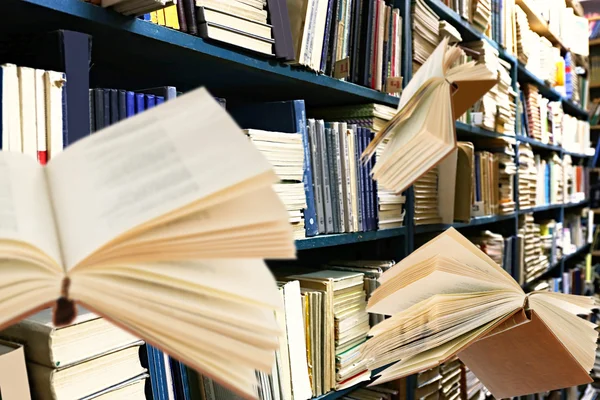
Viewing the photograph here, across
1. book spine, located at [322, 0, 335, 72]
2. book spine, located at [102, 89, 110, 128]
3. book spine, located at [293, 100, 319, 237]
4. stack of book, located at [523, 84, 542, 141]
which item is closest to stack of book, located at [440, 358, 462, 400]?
book spine, located at [293, 100, 319, 237]

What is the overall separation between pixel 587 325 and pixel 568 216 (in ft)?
14.1

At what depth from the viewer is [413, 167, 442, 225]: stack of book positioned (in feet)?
5.95

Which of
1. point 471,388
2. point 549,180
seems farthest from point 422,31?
point 549,180

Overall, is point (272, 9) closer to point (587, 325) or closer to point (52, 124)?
point (52, 124)

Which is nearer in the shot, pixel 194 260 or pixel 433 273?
pixel 194 260

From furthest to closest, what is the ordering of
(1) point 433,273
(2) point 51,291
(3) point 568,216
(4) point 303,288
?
(3) point 568,216
(4) point 303,288
(1) point 433,273
(2) point 51,291

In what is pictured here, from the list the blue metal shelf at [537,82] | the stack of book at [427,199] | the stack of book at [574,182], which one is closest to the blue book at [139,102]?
the stack of book at [427,199]

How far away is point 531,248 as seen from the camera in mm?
3113

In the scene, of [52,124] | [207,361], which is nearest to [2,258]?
[207,361]

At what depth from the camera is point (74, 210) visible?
360 millimetres

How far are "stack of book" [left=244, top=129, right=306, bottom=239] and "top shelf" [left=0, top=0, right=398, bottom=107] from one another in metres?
0.15

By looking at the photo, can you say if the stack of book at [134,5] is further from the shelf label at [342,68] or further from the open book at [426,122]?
the shelf label at [342,68]

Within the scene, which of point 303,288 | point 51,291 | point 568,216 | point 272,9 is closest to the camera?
point 51,291

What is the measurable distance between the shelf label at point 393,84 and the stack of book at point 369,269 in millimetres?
527
